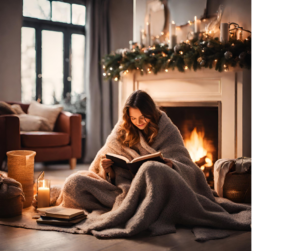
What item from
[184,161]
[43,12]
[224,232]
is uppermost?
[43,12]

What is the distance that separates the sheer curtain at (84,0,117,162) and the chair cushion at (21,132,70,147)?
0.75 meters

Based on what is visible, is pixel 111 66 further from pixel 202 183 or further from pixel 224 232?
pixel 224 232

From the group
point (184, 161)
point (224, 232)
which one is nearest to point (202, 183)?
point (184, 161)

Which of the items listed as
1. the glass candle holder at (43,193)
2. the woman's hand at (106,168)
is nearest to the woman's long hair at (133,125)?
the woman's hand at (106,168)

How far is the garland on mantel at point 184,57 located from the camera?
288cm

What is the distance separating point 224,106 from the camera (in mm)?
3105

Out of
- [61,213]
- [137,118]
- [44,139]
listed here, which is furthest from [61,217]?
[44,139]

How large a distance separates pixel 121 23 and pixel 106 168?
3479 millimetres

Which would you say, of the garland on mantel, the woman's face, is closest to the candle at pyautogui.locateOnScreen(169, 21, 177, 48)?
the garland on mantel

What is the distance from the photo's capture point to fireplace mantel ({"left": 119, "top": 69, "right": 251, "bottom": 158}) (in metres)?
3.01

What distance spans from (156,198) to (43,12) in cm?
411

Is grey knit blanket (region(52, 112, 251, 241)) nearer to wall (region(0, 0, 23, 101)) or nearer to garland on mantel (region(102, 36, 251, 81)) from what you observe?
garland on mantel (region(102, 36, 251, 81))

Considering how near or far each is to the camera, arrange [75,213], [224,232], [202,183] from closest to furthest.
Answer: [224,232] → [75,213] → [202,183]

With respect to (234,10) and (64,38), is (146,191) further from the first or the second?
(64,38)
